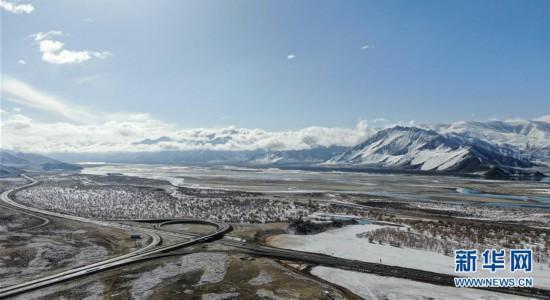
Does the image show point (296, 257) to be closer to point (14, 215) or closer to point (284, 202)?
point (284, 202)

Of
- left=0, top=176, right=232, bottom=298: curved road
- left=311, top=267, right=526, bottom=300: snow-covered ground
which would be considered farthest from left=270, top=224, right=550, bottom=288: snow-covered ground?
left=0, top=176, right=232, bottom=298: curved road

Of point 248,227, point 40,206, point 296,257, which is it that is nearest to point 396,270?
point 296,257

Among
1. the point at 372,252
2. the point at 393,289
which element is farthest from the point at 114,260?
the point at 372,252

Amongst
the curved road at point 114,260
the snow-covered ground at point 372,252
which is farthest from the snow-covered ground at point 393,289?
the curved road at point 114,260

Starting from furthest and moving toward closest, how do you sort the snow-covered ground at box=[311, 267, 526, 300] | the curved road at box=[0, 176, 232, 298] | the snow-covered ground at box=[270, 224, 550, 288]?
the snow-covered ground at box=[270, 224, 550, 288]
the curved road at box=[0, 176, 232, 298]
the snow-covered ground at box=[311, 267, 526, 300]

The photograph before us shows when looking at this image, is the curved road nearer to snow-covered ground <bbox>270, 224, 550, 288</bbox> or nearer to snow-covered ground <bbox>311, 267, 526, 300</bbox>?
snow-covered ground <bbox>270, 224, 550, 288</bbox>

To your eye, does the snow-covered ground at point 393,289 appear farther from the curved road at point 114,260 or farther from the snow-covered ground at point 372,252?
the curved road at point 114,260
